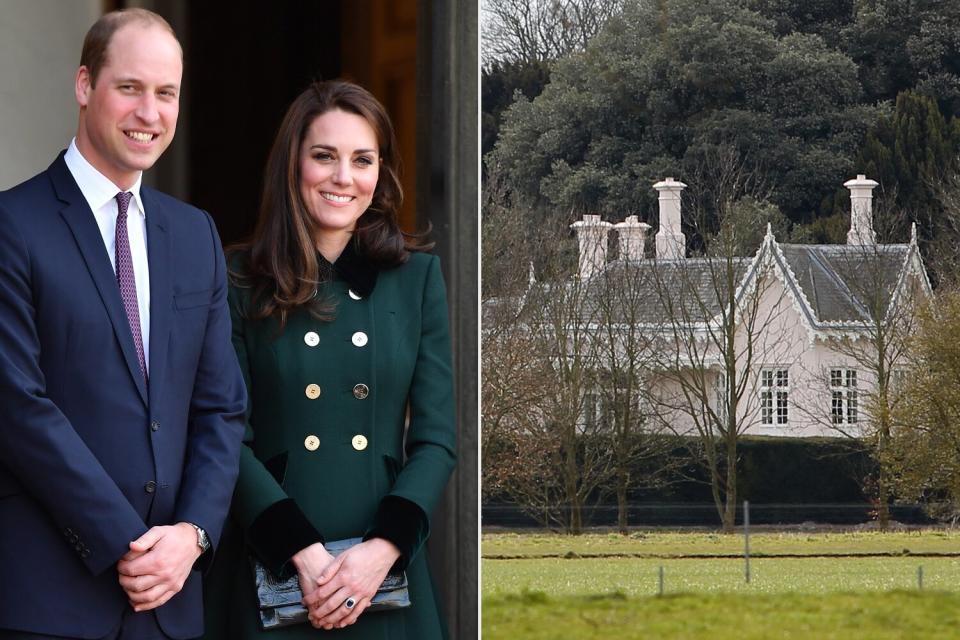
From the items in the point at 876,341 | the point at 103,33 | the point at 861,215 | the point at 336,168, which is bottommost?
the point at 876,341

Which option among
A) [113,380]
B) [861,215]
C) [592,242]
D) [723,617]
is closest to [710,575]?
[723,617]

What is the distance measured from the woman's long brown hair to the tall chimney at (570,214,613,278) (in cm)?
369

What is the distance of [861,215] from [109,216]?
14.5 feet

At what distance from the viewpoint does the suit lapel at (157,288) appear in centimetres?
160

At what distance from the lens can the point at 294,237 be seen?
1.86 meters

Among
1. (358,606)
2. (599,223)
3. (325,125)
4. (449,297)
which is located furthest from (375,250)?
(599,223)

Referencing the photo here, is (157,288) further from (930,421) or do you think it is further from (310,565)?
(930,421)

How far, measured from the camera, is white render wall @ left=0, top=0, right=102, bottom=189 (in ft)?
9.29

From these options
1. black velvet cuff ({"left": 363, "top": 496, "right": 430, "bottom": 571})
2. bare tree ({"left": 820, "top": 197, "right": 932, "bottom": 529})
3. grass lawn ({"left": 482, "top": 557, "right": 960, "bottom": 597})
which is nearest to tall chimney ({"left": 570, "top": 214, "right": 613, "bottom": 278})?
bare tree ({"left": 820, "top": 197, "right": 932, "bottom": 529})

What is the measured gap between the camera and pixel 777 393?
219 inches

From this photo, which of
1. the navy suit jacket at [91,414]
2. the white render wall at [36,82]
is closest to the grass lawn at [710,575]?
the white render wall at [36,82]

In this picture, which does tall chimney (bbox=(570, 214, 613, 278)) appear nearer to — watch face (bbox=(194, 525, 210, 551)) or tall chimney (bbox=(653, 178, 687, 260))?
tall chimney (bbox=(653, 178, 687, 260))

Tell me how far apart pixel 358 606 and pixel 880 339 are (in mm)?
4260

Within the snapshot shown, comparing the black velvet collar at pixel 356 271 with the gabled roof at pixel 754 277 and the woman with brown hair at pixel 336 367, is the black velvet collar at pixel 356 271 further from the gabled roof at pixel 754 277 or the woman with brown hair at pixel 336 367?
the gabled roof at pixel 754 277
